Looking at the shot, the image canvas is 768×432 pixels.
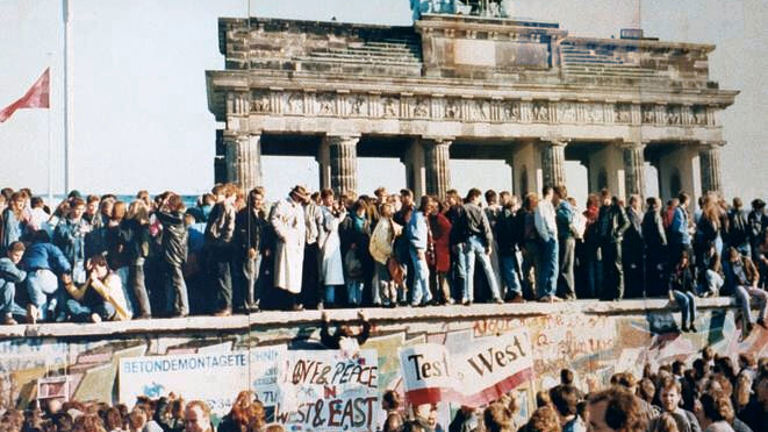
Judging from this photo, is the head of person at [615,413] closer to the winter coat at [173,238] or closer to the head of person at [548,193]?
the winter coat at [173,238]

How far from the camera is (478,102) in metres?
15.1

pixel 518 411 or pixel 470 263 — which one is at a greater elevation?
pixel 470 263

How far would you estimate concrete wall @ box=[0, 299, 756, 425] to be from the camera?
9.83 m

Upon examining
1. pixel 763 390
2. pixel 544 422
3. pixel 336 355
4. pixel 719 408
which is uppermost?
pixel 336 355

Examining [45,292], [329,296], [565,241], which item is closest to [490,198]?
[565,241]

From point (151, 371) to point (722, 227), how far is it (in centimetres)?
802

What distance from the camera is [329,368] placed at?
10.6m

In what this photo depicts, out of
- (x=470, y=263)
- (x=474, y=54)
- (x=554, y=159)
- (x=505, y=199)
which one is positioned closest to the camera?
(x=470, y=263)

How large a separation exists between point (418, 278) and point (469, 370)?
1400 mm

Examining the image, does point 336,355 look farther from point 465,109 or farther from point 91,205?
point 465,109

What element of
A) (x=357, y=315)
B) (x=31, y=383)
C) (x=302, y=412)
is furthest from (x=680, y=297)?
(x=31, y=383)

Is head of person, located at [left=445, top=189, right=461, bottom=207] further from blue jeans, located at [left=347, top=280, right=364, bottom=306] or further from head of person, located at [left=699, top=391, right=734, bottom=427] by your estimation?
head of person, located at [left=699, top=391, right=734, bottom=427]

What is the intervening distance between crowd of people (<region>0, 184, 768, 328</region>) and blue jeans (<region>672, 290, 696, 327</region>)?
0.02 metres

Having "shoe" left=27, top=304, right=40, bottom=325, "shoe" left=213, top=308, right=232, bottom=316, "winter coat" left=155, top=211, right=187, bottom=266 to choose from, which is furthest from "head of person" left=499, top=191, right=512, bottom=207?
"shoe" left=27, top=304, right=40, bottom=325
